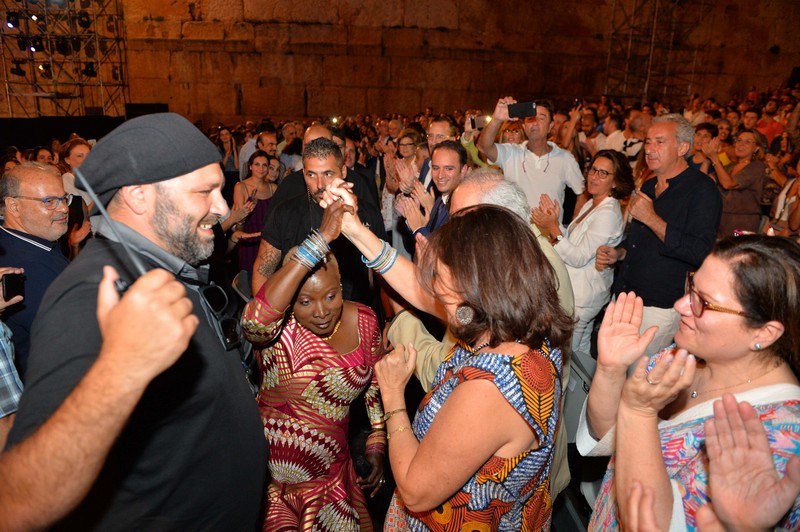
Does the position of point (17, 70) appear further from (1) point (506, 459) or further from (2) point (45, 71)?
(1) point (506, 459)

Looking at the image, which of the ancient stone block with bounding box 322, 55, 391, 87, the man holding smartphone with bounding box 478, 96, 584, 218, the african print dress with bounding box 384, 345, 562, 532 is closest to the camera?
the african print dress with bounding box 384, 345, 562, 532

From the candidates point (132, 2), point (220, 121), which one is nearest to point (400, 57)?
point (220, 121)

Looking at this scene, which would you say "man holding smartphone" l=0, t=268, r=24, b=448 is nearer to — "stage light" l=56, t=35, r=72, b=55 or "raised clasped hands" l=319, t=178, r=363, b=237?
"raised clasped hands" l=319, t=178, r=363, b=237

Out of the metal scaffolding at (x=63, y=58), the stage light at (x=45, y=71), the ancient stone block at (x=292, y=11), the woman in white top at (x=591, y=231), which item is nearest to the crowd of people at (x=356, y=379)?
the woman in white top at (x=591, y=231)

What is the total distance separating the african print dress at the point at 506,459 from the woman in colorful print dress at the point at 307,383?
63cm

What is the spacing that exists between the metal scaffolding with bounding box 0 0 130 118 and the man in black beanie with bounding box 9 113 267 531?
603 inches

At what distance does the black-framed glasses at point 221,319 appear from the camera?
1596 millimetres

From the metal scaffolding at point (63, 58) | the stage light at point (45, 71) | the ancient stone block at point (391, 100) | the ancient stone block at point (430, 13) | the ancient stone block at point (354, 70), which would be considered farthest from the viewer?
the ancient stone block at point (391, 100)

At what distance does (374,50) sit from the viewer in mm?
14820

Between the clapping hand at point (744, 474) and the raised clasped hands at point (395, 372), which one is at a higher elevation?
the clapping hand at point (744, 474)

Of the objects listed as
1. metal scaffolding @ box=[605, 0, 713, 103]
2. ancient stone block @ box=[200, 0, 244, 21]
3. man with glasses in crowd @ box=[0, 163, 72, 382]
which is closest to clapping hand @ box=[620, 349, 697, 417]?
man with glasses in crowd @ box=[0, 163, 72, 382]

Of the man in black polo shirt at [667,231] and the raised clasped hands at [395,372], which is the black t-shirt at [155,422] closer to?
the raised clasped hands at [395,372]

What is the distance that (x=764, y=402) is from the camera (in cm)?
147

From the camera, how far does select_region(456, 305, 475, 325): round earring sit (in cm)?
158
